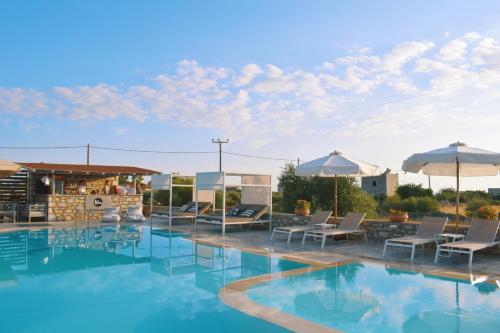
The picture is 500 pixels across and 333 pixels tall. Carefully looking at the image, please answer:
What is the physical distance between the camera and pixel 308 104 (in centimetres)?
1620

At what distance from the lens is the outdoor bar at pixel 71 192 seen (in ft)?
61.0

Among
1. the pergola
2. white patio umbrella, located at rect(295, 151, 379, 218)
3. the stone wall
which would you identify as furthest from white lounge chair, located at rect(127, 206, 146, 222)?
white patio umbrella, located at rect(295, 151, 379, 218)

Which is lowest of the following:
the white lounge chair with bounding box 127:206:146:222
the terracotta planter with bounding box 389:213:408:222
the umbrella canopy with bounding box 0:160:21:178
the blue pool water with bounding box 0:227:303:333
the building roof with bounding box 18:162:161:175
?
the blue pool water with bounding box 0:227:303:333

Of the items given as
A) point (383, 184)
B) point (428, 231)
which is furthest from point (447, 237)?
point (383, 184)

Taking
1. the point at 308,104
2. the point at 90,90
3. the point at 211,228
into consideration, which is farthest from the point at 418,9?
the point at 90,90

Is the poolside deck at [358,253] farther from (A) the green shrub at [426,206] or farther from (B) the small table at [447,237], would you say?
(A) the green shrub at [426,206]

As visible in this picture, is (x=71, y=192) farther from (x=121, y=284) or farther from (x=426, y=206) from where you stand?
(x=426, y=206)

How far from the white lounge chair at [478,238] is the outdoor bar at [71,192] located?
14.0m

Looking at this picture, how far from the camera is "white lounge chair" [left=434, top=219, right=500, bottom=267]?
329 inches

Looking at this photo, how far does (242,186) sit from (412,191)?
77.0 ft

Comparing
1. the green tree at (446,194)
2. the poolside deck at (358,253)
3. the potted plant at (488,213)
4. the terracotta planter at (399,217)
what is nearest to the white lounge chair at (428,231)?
the poolside deck at (358,253)

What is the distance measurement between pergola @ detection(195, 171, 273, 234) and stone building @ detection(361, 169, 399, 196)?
92.2 feet

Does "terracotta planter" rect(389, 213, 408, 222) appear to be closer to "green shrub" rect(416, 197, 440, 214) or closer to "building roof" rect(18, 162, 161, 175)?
"building roof" rect(18, 162, 161, 175)

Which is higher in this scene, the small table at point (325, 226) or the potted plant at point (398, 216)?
the potted plant at point (398, 216)
